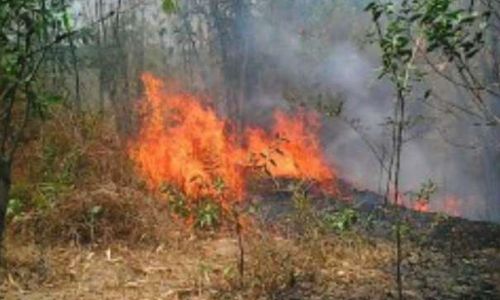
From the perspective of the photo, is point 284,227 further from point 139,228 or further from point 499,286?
point 499,286

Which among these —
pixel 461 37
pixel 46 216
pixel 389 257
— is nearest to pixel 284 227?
pixel 389 257

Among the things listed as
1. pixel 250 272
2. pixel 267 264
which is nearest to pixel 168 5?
pixel 267 264

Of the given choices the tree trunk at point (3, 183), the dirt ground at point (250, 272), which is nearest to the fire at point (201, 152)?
the dirt ground at point (250, 272)

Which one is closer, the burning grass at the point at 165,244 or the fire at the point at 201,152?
the burning grass at the point at 165,244

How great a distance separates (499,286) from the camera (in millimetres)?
6340

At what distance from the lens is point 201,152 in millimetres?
11844

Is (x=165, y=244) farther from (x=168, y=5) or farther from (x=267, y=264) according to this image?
(x=168, y=5)

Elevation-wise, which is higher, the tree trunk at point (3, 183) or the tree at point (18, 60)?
the tree at point (18, 60)

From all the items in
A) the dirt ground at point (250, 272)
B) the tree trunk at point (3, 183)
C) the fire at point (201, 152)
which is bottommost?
the dirt ground at point (250, 272)

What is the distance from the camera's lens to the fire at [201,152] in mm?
9914

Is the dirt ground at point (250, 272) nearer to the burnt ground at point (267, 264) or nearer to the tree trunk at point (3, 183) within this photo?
the burnt ground at point (267, 264)

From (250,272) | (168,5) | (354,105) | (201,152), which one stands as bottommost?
(250,272)

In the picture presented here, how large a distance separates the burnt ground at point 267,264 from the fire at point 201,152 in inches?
31.6

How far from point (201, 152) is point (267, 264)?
19.3ft
